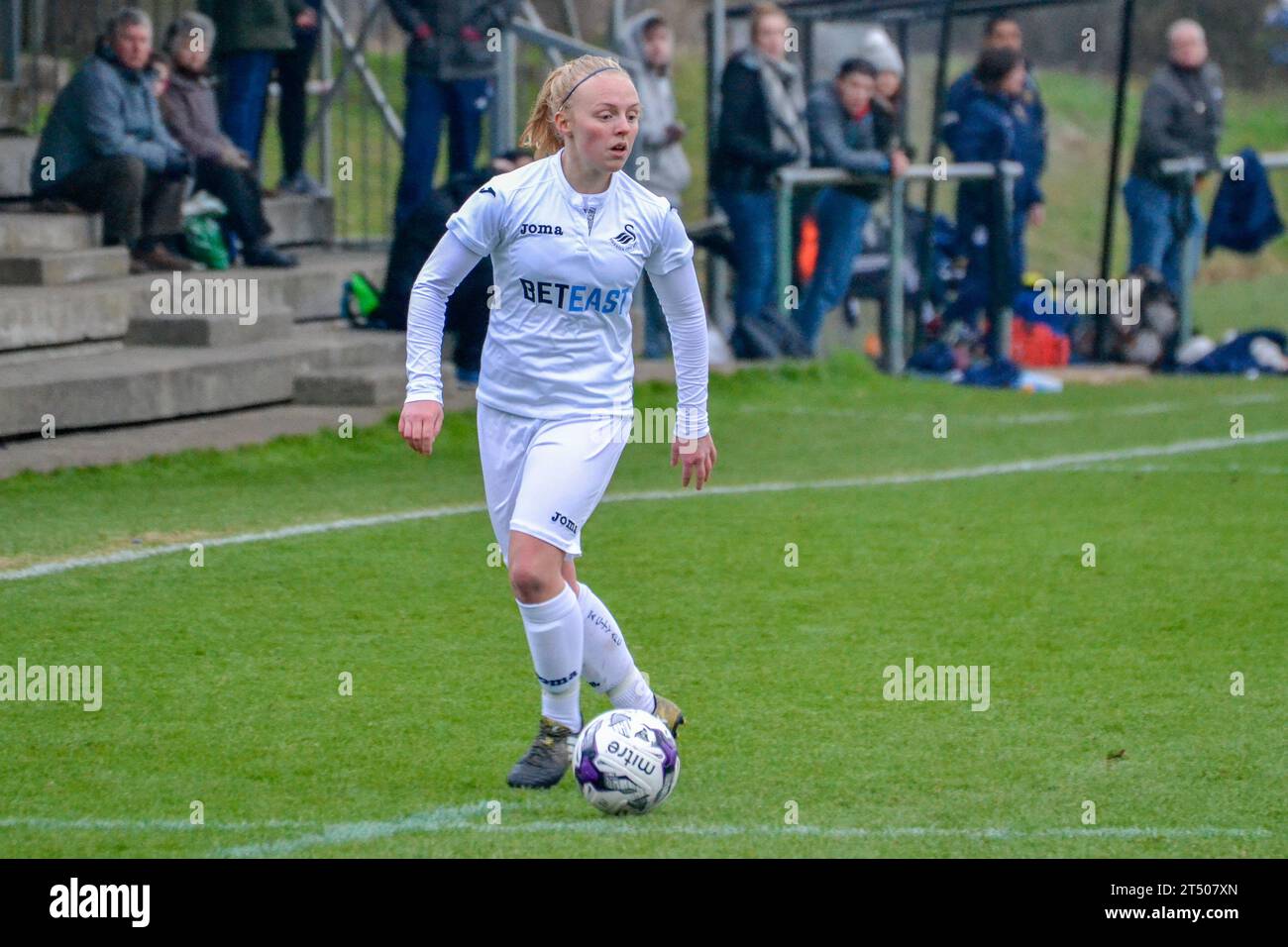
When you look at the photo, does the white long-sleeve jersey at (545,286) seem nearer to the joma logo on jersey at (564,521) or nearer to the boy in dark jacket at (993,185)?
the joma logo on jersey at (564,521)

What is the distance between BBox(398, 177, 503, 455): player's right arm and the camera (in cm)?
566

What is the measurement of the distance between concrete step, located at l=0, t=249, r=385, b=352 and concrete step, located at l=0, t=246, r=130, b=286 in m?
0.12

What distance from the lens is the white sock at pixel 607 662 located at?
596 centimetres

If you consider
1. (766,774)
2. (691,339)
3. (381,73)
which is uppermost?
(381,73)

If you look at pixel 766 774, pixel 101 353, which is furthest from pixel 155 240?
pixel 766 774

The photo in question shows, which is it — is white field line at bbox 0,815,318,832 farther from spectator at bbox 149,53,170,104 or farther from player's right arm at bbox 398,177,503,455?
spectator at bbox 149,53,170,104

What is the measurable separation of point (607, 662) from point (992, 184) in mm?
11595

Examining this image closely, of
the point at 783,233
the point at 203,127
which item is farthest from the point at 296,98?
the point at 783,233

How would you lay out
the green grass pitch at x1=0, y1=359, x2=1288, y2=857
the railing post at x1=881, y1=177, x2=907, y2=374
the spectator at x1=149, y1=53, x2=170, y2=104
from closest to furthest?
the green grass pitch at x1=0, y1=359, x2=1288, y2=857
the spectator at x1=149, y1=53, x2=170, y2=104
the railing post at x1=881, y1=177, x2=907, y2=374

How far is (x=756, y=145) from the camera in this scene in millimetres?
15453

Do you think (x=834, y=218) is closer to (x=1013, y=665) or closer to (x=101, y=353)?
(x=101, y=353)

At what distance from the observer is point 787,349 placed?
15.8 metres

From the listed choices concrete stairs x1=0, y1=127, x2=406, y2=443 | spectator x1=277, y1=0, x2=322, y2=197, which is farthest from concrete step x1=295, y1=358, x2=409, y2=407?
spectator x1=277, y1=0, x2=322, y2=197
